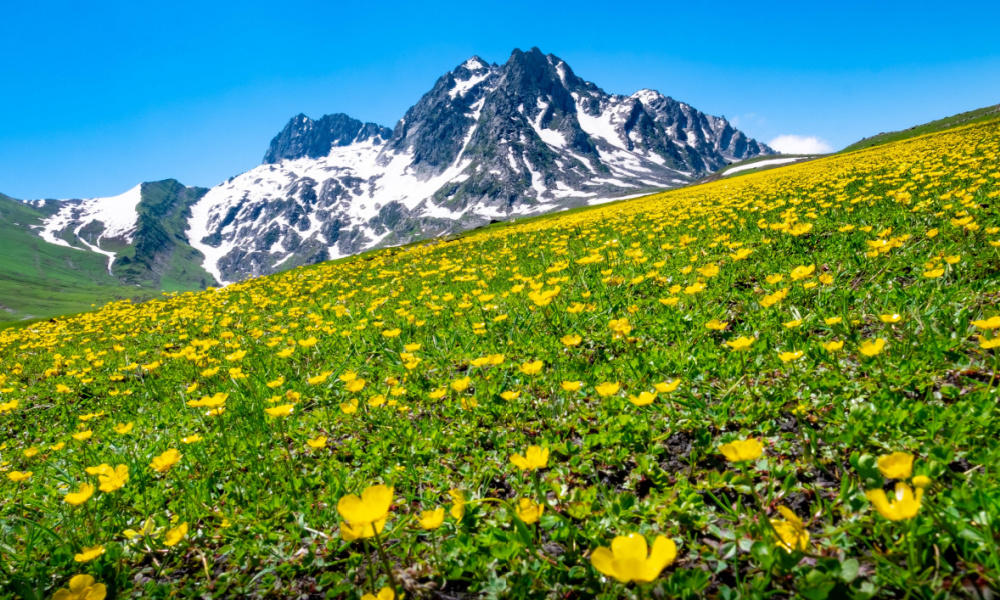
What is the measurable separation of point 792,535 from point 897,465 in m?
0.50

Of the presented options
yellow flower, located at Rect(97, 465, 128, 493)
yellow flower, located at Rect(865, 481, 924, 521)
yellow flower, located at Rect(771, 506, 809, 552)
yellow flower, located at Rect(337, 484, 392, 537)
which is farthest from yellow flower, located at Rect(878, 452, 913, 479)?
yellow flower, located at Rect(97, 465, 128, 493)

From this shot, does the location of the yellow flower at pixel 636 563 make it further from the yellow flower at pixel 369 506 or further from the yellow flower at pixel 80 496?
the yellow flower at pixel 80 496

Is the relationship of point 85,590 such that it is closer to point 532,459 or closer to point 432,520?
point 432,520

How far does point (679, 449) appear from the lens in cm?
292

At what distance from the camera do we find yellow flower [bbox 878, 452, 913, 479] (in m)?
1.63

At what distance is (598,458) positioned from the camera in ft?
9.78

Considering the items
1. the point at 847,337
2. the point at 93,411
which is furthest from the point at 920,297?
the point at 93,411

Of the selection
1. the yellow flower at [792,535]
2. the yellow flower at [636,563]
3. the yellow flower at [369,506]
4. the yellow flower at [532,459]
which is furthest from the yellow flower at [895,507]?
the yellow flower at [369,506]

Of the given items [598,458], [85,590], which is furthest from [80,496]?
[598,458]

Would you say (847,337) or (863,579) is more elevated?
(847,337)

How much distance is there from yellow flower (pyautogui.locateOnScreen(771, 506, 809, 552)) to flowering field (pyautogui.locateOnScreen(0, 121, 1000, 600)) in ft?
0.04

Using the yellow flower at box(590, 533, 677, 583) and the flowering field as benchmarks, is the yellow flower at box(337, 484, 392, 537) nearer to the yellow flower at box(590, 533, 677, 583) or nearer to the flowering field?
the flowering field

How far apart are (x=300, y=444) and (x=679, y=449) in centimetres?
297

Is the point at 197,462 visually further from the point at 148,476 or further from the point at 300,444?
the point at 300,444
